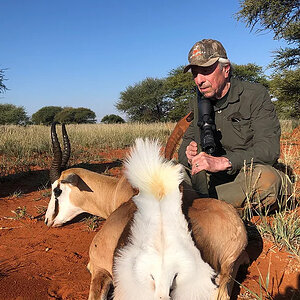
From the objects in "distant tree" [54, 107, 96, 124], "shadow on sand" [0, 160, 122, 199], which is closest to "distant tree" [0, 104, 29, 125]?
"distant tree" [54, 107, 96, 124]

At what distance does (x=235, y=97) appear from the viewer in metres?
3.11

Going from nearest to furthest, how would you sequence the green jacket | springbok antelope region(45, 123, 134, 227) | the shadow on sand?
the green jacket → springbok antelope region(45, 123, 134, 227) → the shadow on sand

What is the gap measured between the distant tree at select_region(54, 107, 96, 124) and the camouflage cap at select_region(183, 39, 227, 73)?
1397 inches

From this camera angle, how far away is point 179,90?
96.4 feet

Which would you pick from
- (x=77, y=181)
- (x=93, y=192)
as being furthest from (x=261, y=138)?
(x=77, y=181)

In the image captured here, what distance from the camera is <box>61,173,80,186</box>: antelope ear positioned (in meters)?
3.16

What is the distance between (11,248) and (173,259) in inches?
81.0

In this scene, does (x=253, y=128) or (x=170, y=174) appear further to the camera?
(x=253, y=128)

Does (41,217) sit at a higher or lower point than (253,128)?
lower

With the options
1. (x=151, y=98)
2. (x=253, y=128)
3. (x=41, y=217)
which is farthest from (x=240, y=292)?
(x=151, y=98)

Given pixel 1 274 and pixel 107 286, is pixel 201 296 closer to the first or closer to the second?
pixel 107 286

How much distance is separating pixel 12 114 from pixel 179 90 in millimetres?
16290

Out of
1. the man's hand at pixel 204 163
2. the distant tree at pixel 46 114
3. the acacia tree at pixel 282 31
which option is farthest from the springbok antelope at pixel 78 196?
the distant tree at pixel 46 114

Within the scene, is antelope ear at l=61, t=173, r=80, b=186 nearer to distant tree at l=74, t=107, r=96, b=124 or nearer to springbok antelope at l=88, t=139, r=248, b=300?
springbok antelope at l=88, t=139, r=248, b=300
